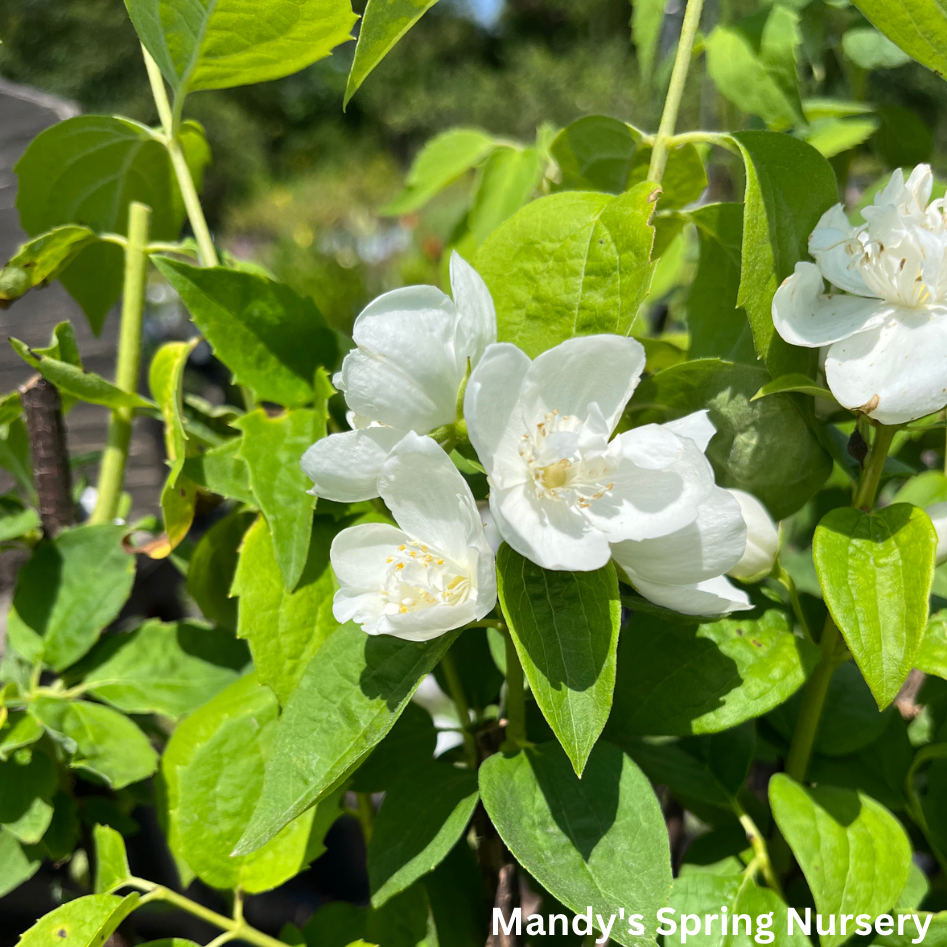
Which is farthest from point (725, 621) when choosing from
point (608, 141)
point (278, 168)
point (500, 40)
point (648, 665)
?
point (500, 40)

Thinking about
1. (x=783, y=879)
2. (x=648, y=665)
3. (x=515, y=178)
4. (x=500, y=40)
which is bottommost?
(x=500, y=40)

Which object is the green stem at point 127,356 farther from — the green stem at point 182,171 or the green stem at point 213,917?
the green stem at point 213,917

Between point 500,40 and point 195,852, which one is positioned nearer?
→ point 195,852

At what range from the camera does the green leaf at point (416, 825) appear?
15.0 inches

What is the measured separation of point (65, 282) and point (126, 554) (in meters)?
Result: 0.21

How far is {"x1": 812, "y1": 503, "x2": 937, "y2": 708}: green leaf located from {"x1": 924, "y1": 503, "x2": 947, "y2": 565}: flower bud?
3cm

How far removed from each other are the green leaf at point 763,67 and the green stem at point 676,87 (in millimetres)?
163

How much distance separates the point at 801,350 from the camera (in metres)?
0.41

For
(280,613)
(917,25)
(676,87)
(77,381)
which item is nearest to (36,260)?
(77,381)

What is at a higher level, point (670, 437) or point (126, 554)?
point (670, 437)

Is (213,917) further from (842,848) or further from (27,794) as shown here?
(842,848)

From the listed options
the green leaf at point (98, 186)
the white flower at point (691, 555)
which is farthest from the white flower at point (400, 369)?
the green leaf at point (98, 186)

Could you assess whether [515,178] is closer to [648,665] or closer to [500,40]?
[648,665]

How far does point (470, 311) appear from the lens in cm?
35
